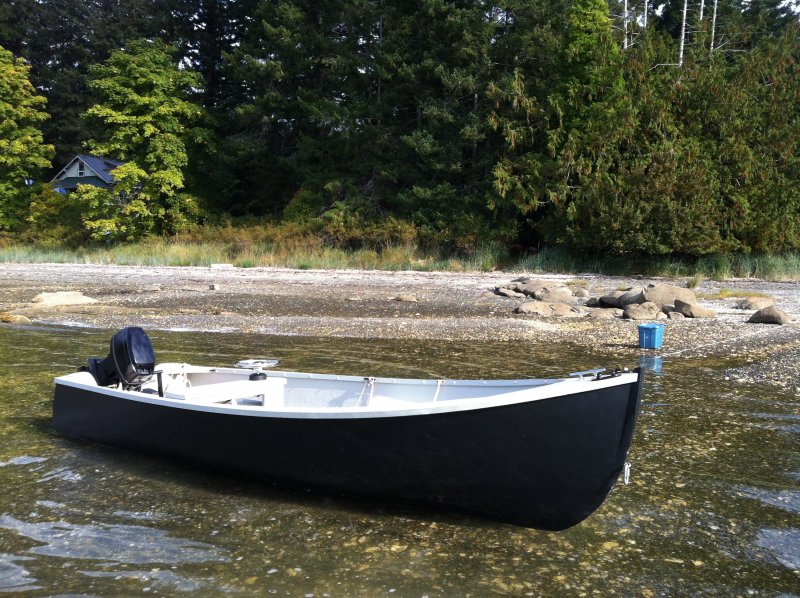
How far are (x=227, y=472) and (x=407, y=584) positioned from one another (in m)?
2.22

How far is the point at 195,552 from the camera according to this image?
4801 mm

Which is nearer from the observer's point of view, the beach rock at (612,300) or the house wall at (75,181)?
the beach rock at (612,300)

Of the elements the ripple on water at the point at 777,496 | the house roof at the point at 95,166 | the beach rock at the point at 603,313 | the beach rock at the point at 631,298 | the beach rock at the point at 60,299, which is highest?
the house roof at the point at 95,166

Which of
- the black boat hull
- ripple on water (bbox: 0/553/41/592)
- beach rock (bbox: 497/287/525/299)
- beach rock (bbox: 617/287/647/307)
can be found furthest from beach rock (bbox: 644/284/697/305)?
ripple on water (bbox: 0/553/41/592)

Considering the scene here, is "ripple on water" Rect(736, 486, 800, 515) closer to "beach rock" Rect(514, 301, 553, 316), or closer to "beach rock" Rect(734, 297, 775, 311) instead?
"beach rock" Rect(514, 301, 553, 316)

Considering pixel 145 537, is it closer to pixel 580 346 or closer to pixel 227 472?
pixel 227 472

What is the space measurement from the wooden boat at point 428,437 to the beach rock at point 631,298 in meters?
12.1

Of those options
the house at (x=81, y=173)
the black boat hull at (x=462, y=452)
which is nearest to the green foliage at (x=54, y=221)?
the house at (x=81, y=173)

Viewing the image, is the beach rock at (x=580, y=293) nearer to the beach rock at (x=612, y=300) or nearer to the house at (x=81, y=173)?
the beach rock at (x=612, y=300)

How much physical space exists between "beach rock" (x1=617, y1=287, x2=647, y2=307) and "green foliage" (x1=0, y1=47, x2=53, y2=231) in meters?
37.9

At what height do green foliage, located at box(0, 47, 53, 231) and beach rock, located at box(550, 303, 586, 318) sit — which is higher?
green foliage, located at box(0, 47, 53, 231)

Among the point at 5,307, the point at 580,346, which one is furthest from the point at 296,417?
the point at 5,307

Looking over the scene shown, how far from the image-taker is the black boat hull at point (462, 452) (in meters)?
4.41

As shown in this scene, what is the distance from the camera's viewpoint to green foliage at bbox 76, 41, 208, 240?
3756 centimetres
